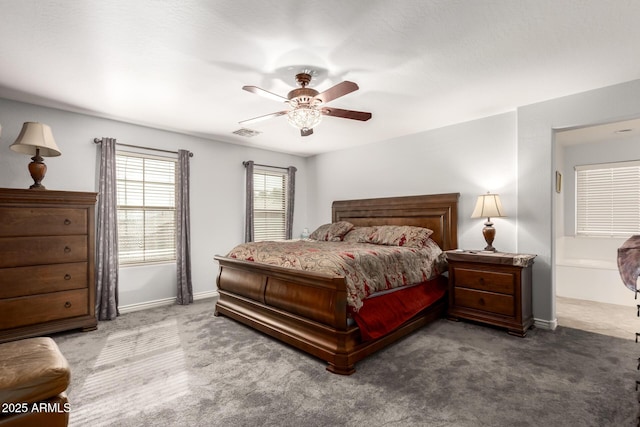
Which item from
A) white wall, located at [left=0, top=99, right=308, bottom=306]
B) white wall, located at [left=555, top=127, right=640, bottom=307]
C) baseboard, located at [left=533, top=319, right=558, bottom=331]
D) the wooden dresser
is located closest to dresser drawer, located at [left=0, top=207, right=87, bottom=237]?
the wooden dresser

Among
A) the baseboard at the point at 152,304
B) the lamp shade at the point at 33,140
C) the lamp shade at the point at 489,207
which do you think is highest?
the lamp shade at the point at 33,140

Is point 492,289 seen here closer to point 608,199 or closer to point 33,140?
point 608,199

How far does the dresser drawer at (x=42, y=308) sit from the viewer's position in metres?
2.97

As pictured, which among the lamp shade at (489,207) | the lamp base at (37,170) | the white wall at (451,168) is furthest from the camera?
the white wall at (451,168)

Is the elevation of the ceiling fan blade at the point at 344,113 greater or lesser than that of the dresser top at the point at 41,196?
greater

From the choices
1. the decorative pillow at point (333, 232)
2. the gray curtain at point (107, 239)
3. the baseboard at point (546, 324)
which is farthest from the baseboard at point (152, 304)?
the baseboard at point (546, 324)

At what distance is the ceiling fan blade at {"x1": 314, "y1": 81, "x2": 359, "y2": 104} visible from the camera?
2.33 metres

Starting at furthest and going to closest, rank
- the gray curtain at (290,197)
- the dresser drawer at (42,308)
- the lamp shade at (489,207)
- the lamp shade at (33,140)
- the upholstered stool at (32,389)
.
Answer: the gray curtain at (290,197) → the lamp shade at (489,207) → the lamp shade at (33,140) → the dresser drawer at (42,308) → the upholstered stool at (32,389)

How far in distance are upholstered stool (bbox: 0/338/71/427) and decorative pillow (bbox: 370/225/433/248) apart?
11.2 ft

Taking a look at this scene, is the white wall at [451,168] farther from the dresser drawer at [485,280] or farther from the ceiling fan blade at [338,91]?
the ceiling fan blade at [338,91]

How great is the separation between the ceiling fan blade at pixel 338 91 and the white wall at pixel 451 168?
2447 mm

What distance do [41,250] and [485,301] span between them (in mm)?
4720

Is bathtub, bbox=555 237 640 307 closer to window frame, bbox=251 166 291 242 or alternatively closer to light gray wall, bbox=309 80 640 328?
light gray wall, bbox=309 80 640 328

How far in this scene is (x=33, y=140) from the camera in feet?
10.2
